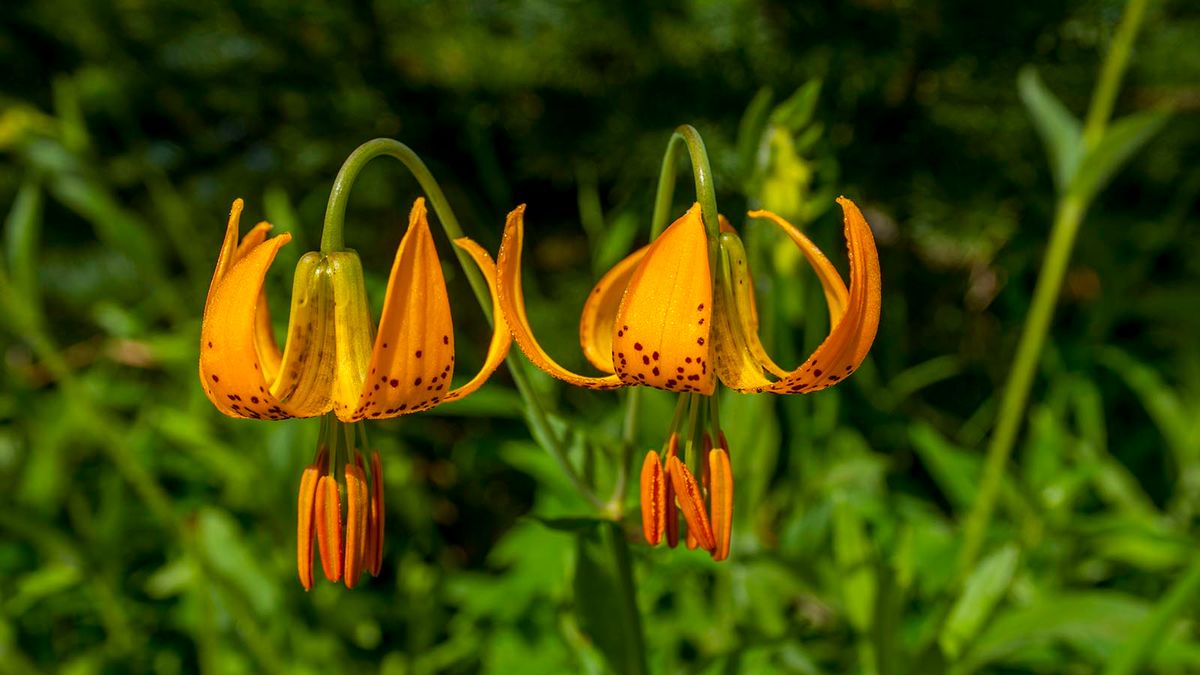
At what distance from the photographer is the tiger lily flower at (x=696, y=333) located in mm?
649

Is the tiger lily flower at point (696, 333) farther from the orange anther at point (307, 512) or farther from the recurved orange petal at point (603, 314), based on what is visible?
the orange anther at point (307, 512)

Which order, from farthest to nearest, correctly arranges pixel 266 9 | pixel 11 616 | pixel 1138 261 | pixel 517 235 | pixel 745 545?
pixel 1138 261
pixel 266 9
pixel 11 616
pixel 745 545
pixel 517 235

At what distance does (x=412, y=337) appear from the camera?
2.20 feet

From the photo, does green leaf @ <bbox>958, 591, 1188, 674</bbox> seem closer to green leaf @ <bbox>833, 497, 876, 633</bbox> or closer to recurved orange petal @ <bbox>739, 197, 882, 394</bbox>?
green leaf @ <bbox>833, 497, 876, 633</bbox>

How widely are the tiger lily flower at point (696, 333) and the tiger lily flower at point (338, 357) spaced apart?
0.06 meters

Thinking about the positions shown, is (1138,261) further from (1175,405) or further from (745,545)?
(745,545)

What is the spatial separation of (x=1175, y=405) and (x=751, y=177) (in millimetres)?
960

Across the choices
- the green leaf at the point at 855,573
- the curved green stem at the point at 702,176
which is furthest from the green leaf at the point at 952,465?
the curved green stem at the point at 702,176

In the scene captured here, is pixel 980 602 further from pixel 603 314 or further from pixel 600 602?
pixel 603 314

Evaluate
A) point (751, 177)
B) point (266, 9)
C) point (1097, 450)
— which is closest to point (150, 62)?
point (266, 9)

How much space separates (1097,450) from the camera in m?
1.67

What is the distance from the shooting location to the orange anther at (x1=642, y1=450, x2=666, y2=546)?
2.47 feet

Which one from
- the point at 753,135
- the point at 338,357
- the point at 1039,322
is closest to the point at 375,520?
the point at 338,357

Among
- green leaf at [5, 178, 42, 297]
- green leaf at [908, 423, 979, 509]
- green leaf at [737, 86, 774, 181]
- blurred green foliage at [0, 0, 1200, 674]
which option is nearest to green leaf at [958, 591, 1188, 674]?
blurred green foliage at [0, 0, 1200, 674]
